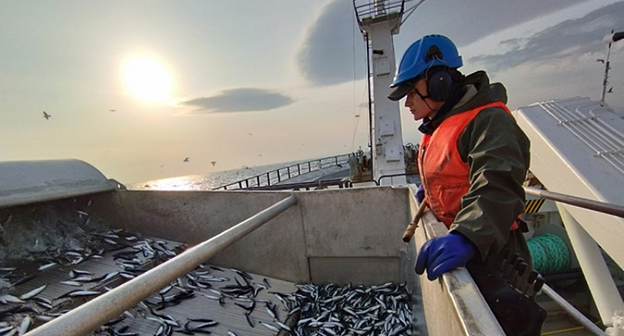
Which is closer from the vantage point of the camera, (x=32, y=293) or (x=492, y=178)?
(x=492, y=178)

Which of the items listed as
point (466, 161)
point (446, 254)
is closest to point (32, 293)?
point (446, 254)

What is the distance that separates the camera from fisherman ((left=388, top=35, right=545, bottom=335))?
4.59 feet

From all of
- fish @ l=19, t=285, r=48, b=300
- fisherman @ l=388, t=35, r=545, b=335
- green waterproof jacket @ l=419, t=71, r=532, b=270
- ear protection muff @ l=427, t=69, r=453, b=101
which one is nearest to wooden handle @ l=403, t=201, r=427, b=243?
fisherman @ l=388, t=35, r=545, b=335

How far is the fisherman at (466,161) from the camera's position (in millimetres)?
1398

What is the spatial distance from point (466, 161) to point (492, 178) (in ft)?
1.22

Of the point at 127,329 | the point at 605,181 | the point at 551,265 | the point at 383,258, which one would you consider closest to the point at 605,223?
the point at 605,181

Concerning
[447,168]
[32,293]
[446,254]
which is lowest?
[32,293]

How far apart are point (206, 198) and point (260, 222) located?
7.66 ft

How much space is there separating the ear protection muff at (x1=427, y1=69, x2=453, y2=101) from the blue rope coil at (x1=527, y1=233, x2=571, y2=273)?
6.45m

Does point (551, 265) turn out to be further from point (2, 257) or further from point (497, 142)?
point (2, 257)

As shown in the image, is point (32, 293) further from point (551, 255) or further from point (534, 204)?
point (551, 255)

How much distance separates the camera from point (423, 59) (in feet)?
6.49

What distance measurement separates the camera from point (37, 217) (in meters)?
4.64

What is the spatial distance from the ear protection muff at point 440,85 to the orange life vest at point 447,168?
167 mm
